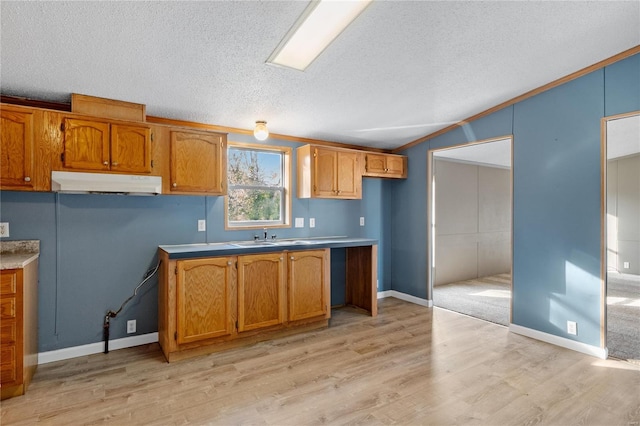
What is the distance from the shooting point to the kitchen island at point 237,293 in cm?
287

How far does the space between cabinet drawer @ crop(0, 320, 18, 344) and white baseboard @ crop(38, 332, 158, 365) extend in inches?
28.7

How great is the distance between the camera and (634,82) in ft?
9.16

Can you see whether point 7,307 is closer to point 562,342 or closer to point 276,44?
point 276,44

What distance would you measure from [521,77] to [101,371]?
452 centimetres

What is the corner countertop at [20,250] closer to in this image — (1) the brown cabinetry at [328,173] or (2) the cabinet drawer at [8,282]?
(2) the cabinet drawer at [8,282]

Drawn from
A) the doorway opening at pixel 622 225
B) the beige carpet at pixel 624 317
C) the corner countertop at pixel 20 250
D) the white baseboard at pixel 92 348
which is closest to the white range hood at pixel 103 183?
the corner countertop at pixel 20 250

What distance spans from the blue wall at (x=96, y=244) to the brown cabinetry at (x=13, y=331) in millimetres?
565

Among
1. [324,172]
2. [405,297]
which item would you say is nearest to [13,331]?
[324,172]

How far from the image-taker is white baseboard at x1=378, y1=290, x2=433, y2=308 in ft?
14.8

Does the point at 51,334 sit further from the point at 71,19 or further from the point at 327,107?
the point at 327,107

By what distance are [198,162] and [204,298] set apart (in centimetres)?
128

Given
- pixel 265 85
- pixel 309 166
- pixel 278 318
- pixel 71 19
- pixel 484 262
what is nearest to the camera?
pixel 71 19

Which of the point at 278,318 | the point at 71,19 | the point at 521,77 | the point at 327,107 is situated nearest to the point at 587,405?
the point at 278,318

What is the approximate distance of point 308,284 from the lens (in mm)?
3551
